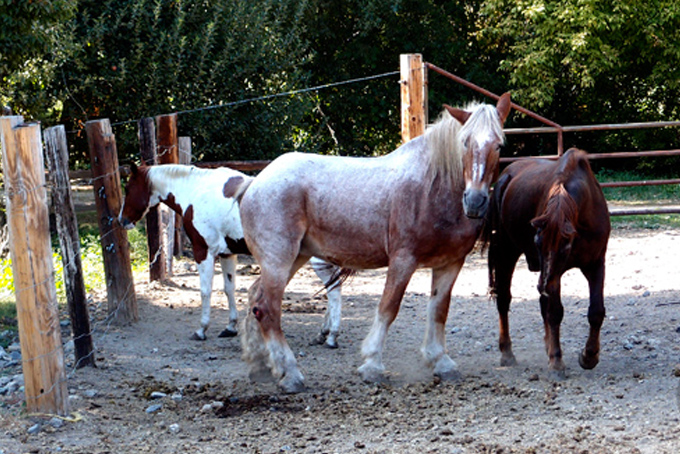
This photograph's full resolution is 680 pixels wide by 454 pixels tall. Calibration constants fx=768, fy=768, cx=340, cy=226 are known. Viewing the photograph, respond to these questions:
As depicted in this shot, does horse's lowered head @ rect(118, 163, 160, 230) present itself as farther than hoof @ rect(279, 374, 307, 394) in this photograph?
Yes

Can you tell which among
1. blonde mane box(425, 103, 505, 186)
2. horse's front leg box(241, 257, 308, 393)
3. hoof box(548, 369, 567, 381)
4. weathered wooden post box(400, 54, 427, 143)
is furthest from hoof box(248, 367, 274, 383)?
weathered wooden post box(400, 54, 427, 143)

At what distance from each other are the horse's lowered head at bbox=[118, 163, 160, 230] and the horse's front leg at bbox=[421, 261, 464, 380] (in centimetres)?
319

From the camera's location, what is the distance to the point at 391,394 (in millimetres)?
4961

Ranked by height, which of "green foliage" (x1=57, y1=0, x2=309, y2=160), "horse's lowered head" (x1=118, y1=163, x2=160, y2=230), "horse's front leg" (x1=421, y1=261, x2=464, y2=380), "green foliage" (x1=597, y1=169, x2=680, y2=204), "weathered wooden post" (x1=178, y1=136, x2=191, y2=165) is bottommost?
"green foliage" (x1=597, y1=169, x2=680, y2=204)

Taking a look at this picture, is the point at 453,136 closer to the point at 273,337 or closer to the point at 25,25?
the point at 273,337

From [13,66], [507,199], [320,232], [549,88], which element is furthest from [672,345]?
[549,88]

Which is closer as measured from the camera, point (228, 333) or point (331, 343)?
point (331, 343)

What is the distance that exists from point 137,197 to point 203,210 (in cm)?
70

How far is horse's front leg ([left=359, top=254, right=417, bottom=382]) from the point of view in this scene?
5.09m

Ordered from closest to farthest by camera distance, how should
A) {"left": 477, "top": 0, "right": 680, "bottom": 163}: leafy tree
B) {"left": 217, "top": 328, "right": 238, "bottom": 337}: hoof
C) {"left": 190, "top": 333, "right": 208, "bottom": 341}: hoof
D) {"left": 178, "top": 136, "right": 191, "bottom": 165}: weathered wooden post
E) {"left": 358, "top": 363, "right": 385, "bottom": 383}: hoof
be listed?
1. {"left": 358, "top": 363, "right": 385, "bottom": 383}: hoof
2. {"left": 190, "top": 333, "right": 208, "bottom": 341}: hoof
3. {"left": 217, "top": 328, "right": 238, "bottom": 337}: hoof
4. {"left": 178, "top": 136, "right": 191, "bottom": 165}: weathered wooden post
5. {"left": 477, "top": 0, "right": 680, "bottom": 163}: leafy tree

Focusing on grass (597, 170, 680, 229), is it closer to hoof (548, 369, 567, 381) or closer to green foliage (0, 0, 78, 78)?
hoof (548, 369, 567, 381)

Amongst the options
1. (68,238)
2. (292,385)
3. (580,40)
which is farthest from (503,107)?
(580,40)

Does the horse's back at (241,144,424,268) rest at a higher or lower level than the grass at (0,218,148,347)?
higher

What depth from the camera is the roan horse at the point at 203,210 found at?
280 inches
